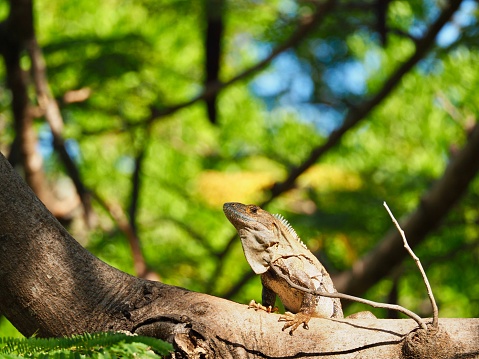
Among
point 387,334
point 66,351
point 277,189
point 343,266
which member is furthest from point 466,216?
point 66,351

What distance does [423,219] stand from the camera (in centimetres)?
609

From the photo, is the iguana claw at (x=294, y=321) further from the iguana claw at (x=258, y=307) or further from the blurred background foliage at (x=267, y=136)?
the blurred background foliage at (x=267, y=136)

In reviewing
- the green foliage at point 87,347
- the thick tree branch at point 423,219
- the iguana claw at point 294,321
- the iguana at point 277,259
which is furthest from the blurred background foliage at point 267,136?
the green foliage at point 87,347

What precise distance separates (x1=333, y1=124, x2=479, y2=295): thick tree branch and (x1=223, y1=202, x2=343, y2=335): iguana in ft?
8.15

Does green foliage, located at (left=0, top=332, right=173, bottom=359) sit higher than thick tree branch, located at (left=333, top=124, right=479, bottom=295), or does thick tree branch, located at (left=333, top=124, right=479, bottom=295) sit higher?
thick tree branch, located at (left=333, top=124, right=479, bottom=295)

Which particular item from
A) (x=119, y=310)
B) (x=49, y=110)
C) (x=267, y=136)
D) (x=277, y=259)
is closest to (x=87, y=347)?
(x=119, y=310)

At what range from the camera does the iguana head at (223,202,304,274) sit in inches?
144

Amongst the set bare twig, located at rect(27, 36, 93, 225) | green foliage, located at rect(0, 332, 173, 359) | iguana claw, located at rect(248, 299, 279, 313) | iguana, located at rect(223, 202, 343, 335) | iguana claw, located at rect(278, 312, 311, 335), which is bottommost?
green foliage, located at rect(0, 332, 173, 359)

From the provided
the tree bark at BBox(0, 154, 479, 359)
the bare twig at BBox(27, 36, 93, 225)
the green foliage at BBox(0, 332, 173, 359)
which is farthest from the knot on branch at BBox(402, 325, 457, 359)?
the bare twig at BBox(27, 36, 93, 225)

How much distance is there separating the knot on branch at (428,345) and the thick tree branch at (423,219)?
134 inches

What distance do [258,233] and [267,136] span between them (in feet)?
32.5

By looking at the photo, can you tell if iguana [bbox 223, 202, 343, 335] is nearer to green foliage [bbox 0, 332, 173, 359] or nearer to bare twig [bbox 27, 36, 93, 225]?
green foliage [bbox 0, 332, 173, 359]

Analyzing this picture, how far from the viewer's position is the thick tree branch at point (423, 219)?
230 inches

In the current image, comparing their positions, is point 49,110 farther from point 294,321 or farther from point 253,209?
point 294,321
